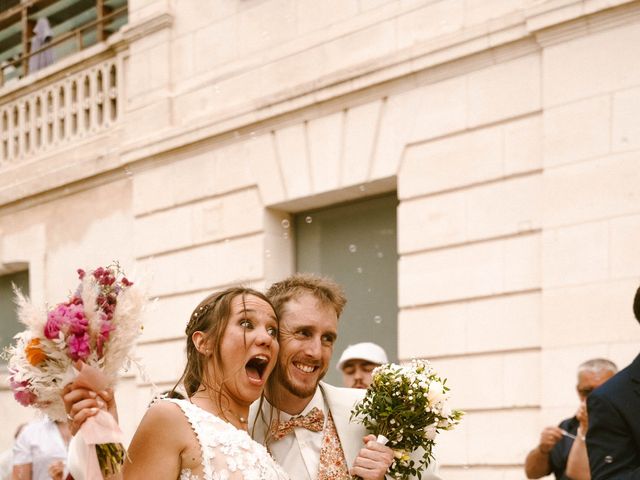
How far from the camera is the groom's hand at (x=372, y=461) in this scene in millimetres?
4691

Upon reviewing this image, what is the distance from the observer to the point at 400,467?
15.9 feet

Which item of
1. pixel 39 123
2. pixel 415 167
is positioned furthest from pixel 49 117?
pixel 415 167

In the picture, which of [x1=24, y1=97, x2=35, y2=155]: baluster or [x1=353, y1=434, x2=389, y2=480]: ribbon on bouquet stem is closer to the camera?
[x1=353, y1=434, x2=389, y2=480]: ribbon on bouquet stem

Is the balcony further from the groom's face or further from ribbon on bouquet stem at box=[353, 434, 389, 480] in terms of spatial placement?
ribbon on bouquet stem at box=[353, 434, 389, 480]

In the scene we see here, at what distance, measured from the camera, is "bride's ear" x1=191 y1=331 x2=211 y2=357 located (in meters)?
4.45

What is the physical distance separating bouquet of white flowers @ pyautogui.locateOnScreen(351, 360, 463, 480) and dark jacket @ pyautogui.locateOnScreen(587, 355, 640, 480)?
56 cm

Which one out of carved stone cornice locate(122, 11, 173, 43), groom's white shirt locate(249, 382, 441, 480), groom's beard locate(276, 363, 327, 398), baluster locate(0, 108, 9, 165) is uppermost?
carved stone cornice locate(122, 11, 173, 43)

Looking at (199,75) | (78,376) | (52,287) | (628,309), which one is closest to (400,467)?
(78,376)

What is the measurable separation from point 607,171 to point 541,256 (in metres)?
0.85

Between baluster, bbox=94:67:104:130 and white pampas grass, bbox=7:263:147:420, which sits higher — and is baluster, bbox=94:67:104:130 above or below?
above

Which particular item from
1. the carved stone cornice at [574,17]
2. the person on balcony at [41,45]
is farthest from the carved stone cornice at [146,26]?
the carved stone cornice at [574,17]

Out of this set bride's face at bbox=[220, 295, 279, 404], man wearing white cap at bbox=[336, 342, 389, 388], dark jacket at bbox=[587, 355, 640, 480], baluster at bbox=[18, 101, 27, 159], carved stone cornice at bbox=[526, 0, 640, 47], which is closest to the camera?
bride's face at bbox=[220, 295, 279, 404]

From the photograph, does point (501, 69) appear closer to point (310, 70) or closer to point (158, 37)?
point (310, 70)

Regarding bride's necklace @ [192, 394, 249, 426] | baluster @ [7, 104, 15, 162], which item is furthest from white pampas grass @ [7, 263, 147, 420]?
baluster @ [7, 104, 15, 162]
